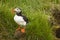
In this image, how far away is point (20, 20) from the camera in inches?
258

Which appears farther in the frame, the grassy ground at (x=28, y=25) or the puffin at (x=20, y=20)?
the grassy ground at (x=28, y=25)

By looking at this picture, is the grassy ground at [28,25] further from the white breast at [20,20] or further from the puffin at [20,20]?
the white breast at [20,20]

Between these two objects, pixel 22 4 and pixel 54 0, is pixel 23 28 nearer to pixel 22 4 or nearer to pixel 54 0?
pixel 22 4

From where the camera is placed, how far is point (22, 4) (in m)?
8.09

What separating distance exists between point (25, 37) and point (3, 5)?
1.21 meters

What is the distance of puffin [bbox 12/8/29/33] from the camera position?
21.5 ft

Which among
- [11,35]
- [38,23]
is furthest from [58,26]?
[11,35]

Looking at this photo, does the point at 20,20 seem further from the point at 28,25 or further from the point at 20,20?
the point at 28,25

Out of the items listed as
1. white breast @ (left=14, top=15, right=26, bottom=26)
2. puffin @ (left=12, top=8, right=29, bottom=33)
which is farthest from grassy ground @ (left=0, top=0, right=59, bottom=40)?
white breast @ (left=14, top=15, right=26, bottom=26)

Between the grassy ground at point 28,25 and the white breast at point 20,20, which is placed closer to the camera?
the white breast at point 20,20

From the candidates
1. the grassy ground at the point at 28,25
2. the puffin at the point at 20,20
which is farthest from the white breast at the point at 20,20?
the grassy ground at the point at 28,25

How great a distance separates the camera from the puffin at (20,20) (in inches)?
258

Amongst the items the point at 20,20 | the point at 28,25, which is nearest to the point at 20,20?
the point at 20,20

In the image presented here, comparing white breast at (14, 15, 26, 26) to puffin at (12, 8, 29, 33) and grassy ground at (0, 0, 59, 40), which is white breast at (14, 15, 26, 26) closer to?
puffin at (12, 8, 29, 33)
